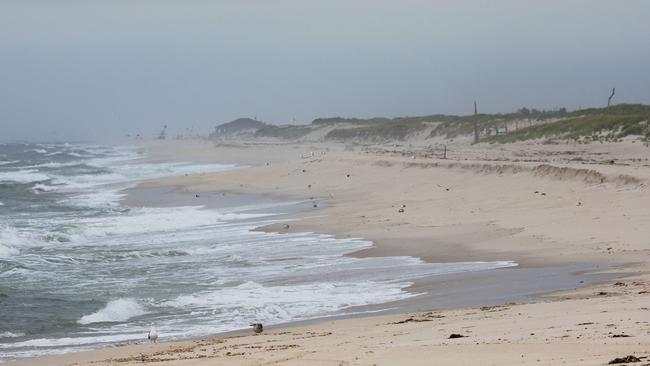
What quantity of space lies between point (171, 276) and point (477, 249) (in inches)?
249

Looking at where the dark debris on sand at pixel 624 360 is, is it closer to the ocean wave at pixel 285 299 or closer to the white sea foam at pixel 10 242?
the ocean wave at pixel 285 299

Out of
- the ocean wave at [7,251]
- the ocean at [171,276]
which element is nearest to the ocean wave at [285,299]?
the ocean at [171,276]

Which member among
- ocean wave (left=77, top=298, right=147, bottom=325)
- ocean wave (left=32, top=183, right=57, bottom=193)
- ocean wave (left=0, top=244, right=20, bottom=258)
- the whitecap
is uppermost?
the whitecap

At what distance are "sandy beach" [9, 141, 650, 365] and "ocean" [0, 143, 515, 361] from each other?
3.39 ft

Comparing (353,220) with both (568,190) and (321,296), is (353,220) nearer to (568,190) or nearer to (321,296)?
(568,190)

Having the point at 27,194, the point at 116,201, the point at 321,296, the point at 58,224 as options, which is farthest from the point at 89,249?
the point at 27,194

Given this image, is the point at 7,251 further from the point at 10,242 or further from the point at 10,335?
the point at 10,335

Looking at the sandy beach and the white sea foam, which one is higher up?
→ the sandy beach

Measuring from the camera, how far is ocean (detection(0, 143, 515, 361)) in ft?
45.8

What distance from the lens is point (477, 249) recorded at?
63.1ft

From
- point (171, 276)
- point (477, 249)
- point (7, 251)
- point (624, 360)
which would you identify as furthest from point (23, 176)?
point (624, 360)

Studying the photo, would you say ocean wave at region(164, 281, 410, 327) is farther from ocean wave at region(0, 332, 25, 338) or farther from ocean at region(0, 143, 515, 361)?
ocean wave at region(0, 332, 25, 338)

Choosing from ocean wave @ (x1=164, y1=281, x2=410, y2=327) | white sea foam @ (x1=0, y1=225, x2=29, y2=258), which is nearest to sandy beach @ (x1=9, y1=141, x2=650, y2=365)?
ocean wave @ (x1=164, y1=281, x2=410, y2=327)

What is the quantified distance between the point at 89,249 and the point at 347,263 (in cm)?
771
